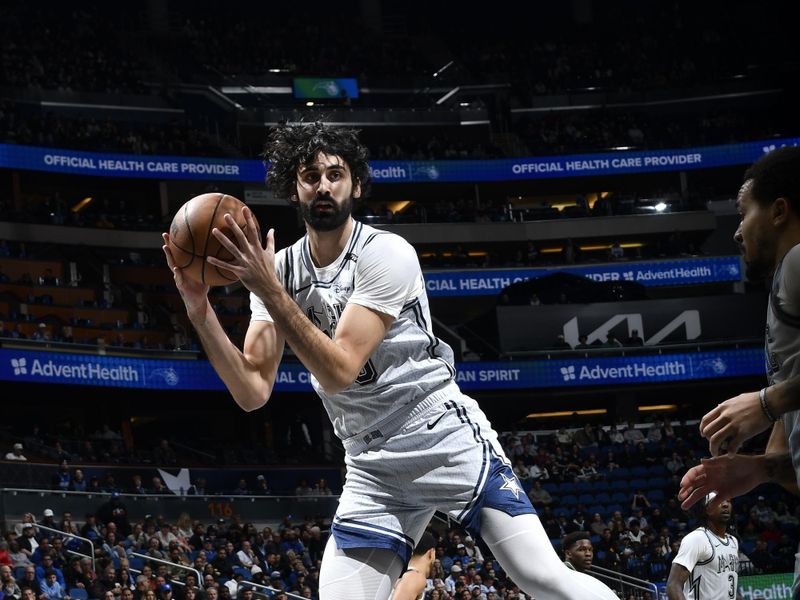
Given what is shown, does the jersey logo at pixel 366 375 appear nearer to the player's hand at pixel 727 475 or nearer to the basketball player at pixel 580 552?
the player's hand at pixel 727 475

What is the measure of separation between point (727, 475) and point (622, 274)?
116ft

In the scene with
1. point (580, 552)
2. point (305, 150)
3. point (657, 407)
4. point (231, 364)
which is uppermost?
point (305, 150)

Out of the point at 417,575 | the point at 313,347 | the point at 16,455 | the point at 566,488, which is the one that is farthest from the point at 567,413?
Answer: the point at 313,347

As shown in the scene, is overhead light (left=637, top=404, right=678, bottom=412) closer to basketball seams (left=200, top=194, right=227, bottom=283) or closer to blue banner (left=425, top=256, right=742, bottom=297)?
blue banner (left=425, top=256, right=742, bottom=297)

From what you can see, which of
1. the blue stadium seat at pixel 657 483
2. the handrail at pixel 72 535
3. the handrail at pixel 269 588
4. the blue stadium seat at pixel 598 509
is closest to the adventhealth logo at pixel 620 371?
the blue stadium seat at pixel 657 483

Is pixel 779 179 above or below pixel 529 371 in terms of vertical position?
above

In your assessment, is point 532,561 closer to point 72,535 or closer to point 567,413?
point 72,535

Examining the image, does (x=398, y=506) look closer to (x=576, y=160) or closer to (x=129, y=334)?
(x=129, y=334)

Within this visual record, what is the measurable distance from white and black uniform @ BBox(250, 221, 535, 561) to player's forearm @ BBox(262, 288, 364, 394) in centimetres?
41

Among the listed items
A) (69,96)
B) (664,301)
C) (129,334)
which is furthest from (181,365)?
(664,301)

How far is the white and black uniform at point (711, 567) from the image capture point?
9250 millimetres

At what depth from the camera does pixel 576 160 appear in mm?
41406

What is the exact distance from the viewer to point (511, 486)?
16.7ft

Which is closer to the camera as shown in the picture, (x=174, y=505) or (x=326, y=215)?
(x=326, y=215)
